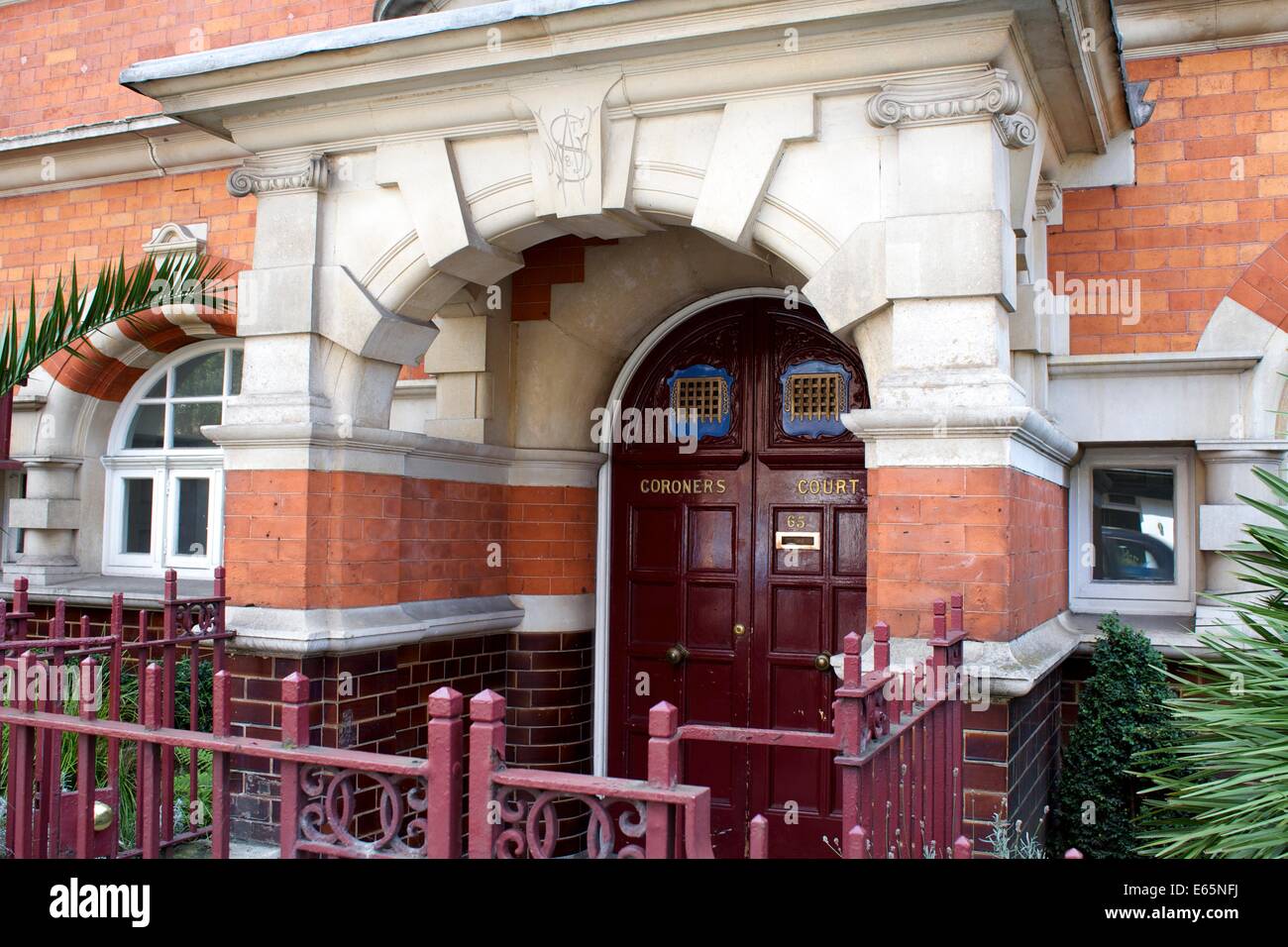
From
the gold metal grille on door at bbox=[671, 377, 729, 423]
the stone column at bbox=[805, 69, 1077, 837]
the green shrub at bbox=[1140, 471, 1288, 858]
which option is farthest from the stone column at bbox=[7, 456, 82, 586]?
the green shrub at bbox=[1140, 471, 1288, 858]

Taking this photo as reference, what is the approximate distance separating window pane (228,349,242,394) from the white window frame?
5.96m

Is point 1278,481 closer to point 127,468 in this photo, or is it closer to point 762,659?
point 762,659

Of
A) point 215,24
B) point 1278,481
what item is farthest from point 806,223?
point 215,24

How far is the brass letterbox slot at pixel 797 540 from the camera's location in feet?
22.5

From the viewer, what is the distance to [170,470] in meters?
8.93

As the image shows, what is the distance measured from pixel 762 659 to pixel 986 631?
8.25 ft

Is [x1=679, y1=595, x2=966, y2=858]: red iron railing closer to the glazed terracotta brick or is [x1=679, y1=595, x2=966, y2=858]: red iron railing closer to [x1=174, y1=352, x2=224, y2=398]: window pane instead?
the glazed terracotta brick

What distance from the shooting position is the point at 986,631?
14.8ft

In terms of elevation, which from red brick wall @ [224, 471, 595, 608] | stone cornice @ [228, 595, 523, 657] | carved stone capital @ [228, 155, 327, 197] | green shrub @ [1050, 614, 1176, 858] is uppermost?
carved stone capital @ [228, 155, 327, 197]

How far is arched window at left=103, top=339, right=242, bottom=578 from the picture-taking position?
876 cm

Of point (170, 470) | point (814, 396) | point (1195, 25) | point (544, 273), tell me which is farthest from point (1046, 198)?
point (170, 470)

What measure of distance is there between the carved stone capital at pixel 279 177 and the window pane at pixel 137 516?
3.88m

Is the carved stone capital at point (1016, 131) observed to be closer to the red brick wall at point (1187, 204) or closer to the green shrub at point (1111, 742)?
the red brick wall at point (1187, 204)
